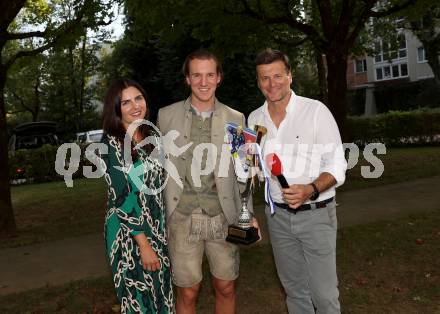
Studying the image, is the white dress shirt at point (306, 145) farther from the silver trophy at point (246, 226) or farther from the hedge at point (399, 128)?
the hedge at point (399, 128)

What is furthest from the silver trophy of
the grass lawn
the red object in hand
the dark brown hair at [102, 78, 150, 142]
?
the grass lawn

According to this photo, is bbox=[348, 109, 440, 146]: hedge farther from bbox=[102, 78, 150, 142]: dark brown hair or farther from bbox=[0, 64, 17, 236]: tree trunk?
bbox=[102, 78, 150, 142]: dark brown hair

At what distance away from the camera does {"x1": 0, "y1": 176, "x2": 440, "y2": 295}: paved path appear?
6744mm

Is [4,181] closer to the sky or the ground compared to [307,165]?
closer to the ground

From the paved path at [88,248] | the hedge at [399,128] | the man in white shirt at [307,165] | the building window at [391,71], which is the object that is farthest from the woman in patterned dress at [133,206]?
the building window at [391,71]

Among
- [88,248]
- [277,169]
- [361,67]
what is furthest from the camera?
[361,67]

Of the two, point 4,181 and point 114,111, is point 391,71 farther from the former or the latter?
point 114,111

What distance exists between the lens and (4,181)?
31.2 feet

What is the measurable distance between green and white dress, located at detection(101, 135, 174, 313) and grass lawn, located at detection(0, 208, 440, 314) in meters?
1.75

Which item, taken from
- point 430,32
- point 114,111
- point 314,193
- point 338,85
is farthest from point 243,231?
point 430,32

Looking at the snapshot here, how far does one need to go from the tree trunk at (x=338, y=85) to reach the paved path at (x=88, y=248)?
2164 mm

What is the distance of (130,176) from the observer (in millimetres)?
3582

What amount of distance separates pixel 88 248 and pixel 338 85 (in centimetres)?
797

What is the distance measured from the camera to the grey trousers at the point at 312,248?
147 inches
